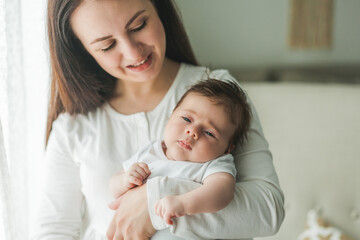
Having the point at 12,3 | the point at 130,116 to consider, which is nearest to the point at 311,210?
the point at 130,116

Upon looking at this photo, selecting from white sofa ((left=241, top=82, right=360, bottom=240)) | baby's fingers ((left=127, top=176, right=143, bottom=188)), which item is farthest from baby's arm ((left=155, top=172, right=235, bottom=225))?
white sofa ((left=241, top=82, right=360, bottom=240))

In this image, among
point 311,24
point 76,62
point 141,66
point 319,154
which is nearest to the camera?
point 141,66

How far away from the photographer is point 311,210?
1.85m

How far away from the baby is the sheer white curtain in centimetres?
30

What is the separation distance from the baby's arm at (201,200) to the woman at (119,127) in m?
0.05


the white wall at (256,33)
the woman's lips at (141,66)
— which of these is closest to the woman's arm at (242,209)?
the woman's lips at (141,66)

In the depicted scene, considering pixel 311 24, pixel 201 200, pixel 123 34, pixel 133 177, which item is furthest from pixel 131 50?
pixel 311 24

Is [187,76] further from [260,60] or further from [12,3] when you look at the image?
[260,60]

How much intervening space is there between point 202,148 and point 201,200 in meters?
0.16

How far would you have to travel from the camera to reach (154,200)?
894 millimetres

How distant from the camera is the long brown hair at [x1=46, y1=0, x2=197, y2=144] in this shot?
106 centimetres

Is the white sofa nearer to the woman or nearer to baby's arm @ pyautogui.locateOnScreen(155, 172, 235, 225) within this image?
the woman

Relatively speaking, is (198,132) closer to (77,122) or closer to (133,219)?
(133,219)

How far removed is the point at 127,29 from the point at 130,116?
0.94 feet
